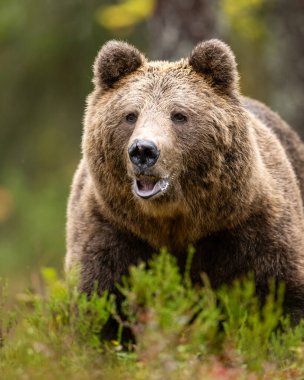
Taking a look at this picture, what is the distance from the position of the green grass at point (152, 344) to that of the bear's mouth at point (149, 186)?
0.63m

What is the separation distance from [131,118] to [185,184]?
55 centimetres

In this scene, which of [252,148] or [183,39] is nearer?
[252,148]

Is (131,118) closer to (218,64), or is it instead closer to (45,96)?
(218,64)

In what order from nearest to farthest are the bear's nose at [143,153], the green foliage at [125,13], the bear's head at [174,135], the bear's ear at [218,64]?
the bear's nose at [143,153]
the bear's head at [174,135]
the bear's ear at [218,64]
the green foliage at [125,13]

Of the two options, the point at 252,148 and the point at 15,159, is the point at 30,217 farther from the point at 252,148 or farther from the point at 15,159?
the point at 252,148

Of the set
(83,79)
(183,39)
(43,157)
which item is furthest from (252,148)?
(43,157)

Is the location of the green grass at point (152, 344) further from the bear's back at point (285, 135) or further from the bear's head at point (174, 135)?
the bear's back at point (285, 135)

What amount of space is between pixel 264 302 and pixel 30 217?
452 inches

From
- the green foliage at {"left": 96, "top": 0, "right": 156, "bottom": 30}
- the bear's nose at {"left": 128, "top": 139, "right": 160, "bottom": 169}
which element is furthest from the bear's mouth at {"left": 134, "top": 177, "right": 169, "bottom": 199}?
the green foliage at {"left": 96, "top": 0, "right": 156, "bottom": 30}

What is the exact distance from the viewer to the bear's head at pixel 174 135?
6504 millimetres

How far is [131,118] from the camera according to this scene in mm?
6703

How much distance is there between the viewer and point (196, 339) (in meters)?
5.15

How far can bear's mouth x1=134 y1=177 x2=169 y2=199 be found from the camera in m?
6.36

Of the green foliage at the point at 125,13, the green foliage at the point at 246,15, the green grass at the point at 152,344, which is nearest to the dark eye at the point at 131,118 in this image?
the green grass at the point at 152,344
